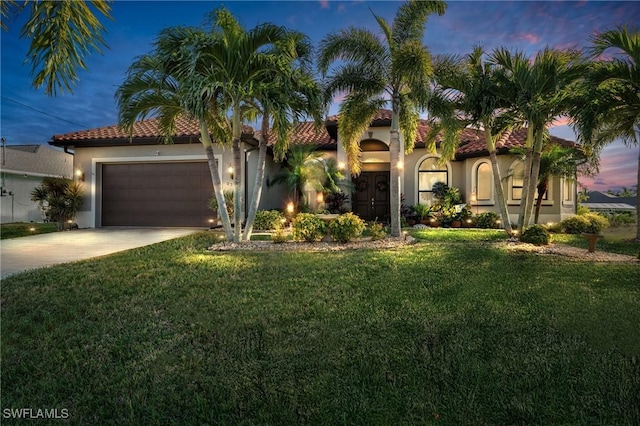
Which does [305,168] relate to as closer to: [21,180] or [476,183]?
[476,183]

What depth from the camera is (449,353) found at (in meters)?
3.61

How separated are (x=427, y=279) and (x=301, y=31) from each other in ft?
24.7

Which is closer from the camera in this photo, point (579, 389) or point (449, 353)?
point (579, 389)

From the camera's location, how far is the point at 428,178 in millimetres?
17359

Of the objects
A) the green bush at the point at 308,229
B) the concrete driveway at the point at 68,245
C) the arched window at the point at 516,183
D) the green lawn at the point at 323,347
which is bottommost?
the green lawn at the point at 323,347

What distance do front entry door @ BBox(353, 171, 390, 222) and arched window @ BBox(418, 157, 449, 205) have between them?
5.49 feet

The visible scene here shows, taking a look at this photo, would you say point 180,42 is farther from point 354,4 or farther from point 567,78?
point 567,78

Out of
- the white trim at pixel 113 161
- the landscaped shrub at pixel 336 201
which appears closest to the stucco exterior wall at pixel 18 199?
the white trim at pixel 113 161

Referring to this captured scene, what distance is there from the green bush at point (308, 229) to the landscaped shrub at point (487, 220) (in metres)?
8.25

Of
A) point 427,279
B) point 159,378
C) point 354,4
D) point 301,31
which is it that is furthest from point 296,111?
point 159,378

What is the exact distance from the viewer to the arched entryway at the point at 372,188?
58.4ft

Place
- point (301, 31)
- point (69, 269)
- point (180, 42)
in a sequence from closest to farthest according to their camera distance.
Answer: point (69, 269), point (180, 42), point (301, 31)

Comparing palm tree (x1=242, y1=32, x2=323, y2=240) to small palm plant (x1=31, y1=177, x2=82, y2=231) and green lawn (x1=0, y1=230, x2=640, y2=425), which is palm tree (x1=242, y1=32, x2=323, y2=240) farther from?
small palm plant (x1=31, y1=177, x2=82, y2=231)

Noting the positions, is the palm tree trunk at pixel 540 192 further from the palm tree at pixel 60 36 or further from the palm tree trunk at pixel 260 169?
the palm tree at pixel 60 36
